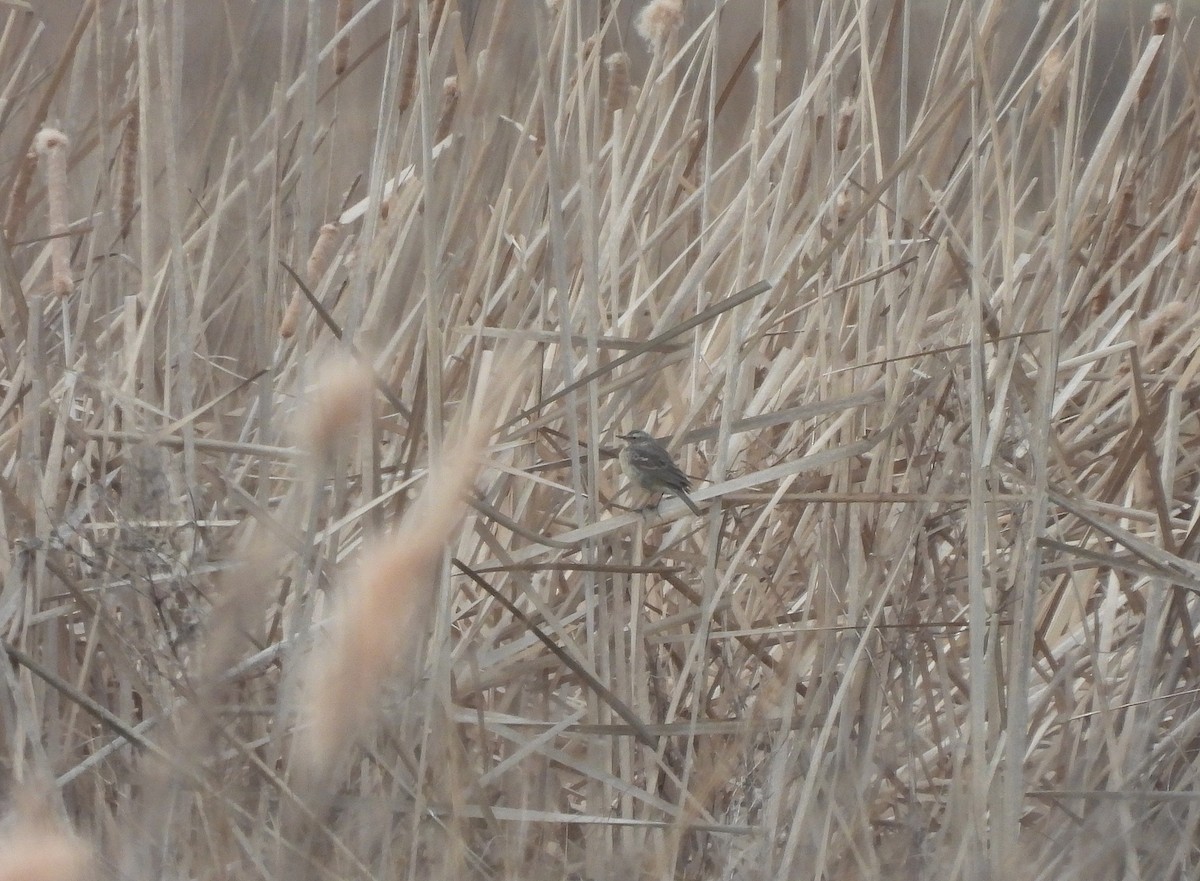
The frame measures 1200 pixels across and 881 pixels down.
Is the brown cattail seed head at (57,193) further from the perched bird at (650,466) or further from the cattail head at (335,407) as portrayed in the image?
the cattail head at (335,407)

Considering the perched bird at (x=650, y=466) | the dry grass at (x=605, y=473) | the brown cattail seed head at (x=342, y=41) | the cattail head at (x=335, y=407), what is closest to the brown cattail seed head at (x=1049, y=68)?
the dry grass at (x=605, y=473)

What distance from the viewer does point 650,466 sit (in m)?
1.83

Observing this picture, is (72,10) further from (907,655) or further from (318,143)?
(907,655)

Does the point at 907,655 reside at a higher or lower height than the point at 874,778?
higher

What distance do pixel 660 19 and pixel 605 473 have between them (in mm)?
697

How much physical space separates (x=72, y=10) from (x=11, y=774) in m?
1.68

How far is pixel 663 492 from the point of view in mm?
1805

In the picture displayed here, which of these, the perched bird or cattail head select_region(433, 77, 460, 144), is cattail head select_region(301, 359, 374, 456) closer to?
the perched bird

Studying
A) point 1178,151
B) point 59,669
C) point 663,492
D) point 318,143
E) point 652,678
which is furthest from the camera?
point 1178,151

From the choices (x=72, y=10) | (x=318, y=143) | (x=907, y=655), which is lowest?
(x=907, y=655)

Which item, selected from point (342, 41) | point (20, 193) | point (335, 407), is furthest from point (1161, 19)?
point (335, 407)

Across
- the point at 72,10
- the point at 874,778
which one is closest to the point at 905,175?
the point at 874,778

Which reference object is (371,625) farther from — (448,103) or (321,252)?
(448,103)

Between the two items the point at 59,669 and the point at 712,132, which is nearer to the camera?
the point at 59,669
